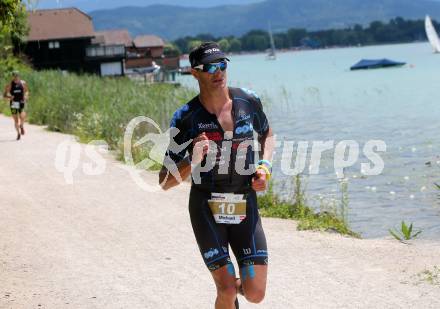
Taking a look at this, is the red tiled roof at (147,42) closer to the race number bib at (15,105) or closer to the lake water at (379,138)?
the lake water at (379,138)

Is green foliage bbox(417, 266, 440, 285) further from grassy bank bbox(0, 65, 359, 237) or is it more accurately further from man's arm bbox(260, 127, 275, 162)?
man's arm bbox(260, 127, 275, 162)

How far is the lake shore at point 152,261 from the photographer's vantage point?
743 centimetres

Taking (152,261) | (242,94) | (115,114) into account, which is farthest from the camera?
(115,114)

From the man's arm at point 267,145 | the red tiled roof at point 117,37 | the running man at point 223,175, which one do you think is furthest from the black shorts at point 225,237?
the red tiled roof at point 117,37

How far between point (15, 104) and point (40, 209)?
11232mm

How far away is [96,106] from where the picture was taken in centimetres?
2456

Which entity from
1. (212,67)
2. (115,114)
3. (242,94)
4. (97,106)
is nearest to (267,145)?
(242,94)

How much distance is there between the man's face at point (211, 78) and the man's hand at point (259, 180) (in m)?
0.67

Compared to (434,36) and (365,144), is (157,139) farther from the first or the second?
(434,36)

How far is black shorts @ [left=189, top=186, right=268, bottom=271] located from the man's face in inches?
29.8

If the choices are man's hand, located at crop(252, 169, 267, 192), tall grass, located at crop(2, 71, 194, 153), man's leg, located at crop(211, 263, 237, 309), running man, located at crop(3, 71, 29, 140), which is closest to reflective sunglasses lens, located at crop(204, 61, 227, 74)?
man's hand, located at crop(252, 169, 267, 192)

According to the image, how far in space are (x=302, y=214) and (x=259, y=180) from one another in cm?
649

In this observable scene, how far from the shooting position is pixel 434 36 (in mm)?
90812

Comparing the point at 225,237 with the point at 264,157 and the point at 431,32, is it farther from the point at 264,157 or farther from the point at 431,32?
the point at 431,32
